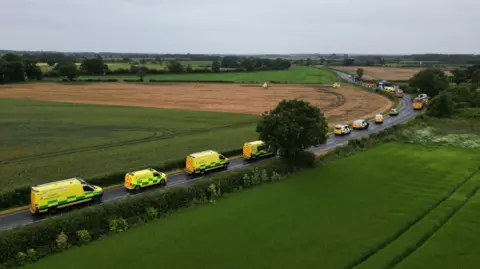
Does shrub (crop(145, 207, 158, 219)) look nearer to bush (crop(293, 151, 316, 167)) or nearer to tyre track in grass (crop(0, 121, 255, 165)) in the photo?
bush (crop(293, 151, 316, 167))

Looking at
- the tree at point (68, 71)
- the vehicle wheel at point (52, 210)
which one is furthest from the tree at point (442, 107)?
the tree at point (68, 71)

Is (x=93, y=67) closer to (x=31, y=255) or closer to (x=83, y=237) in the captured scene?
(x=83, y=237)

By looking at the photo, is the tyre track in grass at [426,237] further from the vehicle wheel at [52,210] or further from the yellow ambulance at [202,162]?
the vehicle wheel at [52,210]

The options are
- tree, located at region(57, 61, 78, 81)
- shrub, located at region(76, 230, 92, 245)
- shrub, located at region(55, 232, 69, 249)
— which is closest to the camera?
shrub, located at region(55, 232, 69, 249)

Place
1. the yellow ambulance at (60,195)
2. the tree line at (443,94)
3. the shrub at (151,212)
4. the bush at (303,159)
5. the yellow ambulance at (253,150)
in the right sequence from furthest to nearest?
the tree line at (443,94) → the yellow ambulance at (253,150) → the bush at (303,159) → the yellow ambulance at (60,195) → the shrub at (151,212)

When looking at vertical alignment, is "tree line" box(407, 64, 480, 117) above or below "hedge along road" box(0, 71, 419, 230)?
above

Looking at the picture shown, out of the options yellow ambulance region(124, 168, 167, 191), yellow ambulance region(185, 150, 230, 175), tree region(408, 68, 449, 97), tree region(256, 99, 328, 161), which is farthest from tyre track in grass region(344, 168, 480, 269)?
tree region(408, 68, 449, 97)
